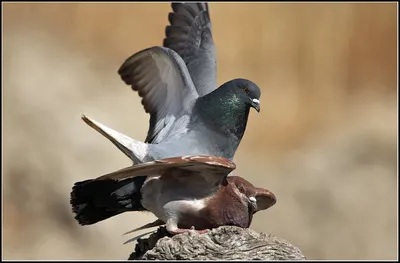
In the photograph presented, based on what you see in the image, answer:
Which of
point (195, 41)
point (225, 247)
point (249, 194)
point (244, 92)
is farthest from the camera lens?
point (195, 41)

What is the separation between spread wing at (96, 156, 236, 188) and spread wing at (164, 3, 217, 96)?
1.34 metres

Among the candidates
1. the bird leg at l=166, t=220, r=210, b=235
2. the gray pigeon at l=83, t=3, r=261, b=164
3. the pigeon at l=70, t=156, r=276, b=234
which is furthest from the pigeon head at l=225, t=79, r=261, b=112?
the bird leg at l=166, t=220, r=210, b=235

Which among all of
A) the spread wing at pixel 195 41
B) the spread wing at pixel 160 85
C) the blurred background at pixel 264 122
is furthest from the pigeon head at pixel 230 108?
the blurred background at pixel 264 122

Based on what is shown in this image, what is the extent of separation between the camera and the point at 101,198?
356cm

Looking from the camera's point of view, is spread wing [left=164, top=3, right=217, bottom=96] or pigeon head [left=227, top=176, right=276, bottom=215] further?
spread wing [left=164, top=3, right=217, bottom=96]

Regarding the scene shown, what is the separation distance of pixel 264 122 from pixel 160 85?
3286mm

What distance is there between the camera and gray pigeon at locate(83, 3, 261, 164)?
3.99 m

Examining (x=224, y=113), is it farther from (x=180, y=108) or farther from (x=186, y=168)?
(x=186, y=168)

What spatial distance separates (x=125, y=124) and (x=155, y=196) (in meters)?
4.15

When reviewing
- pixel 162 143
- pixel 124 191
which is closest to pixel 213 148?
pixel 162 143

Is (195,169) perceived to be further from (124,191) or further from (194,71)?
(194,71)

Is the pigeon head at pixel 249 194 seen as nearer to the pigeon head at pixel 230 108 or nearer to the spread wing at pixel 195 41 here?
the pigeon head at pixel 230 108

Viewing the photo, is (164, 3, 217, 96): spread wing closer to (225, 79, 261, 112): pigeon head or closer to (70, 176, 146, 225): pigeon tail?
(225, 79, 261, 112): pigeon head

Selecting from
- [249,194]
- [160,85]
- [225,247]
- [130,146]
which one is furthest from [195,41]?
[225,247]
